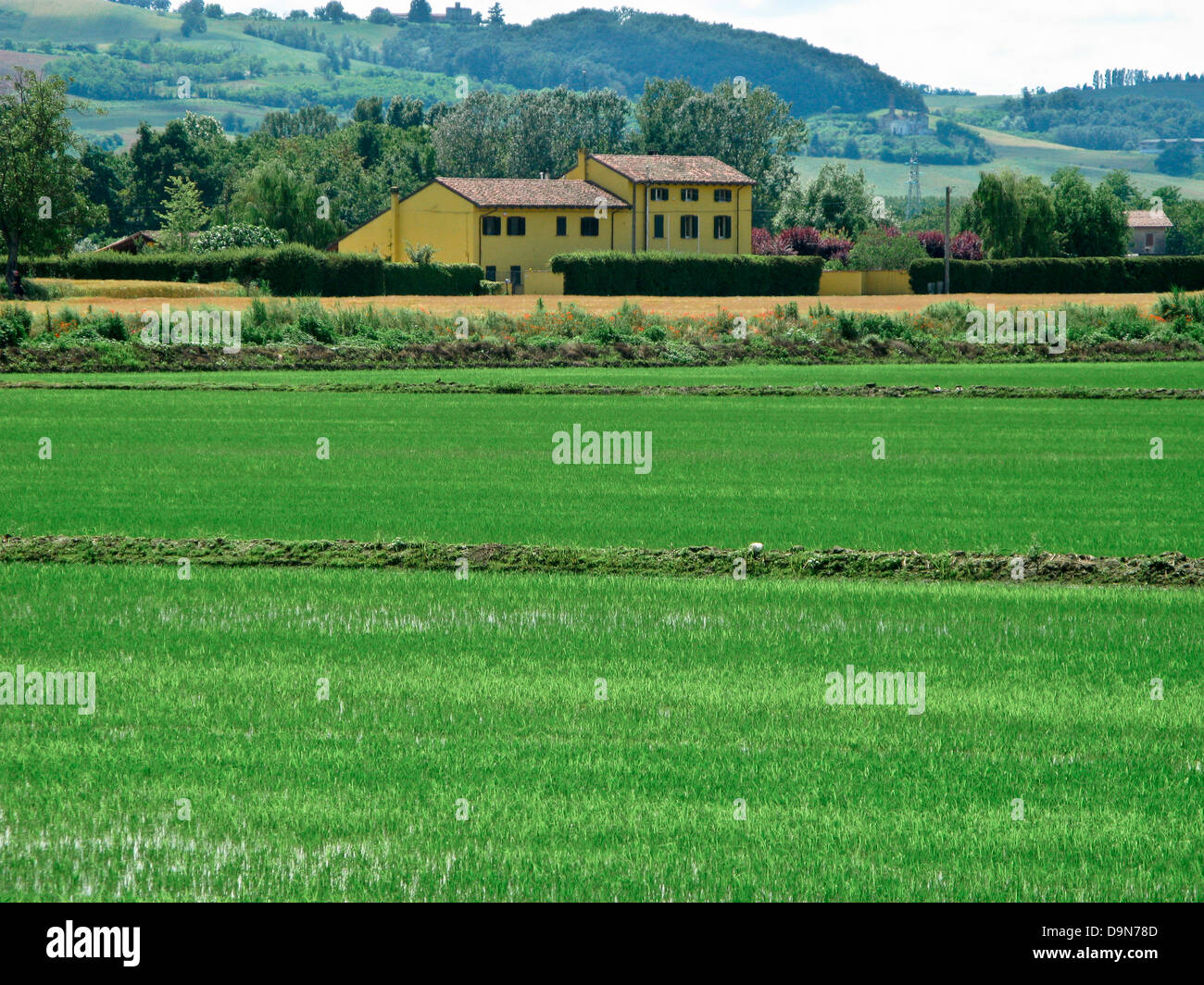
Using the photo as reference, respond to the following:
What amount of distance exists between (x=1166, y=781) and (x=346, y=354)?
141 ft

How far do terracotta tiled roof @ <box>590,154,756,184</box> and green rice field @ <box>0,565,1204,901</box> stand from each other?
110m

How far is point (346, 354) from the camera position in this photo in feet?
162

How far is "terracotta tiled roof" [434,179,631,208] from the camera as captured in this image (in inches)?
4459

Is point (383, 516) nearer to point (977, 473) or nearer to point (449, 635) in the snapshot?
point (449, 635)

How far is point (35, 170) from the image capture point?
229ft

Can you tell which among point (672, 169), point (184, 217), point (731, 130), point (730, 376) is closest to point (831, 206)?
point (731, 130)

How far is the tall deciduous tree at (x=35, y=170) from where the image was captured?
6975 centimetres

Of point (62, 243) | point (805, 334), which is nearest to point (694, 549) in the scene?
point (805, 334)

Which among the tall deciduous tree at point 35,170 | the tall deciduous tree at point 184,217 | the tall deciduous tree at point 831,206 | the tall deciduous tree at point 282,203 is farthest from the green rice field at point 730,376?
the tall deciduous tree at point 831,206

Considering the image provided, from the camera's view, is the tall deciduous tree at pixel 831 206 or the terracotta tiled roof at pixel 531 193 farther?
the tall deciduous tree at pixel 831 206

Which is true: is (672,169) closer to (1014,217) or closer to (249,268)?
(1014,217)

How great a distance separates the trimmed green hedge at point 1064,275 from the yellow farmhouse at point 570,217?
28732 millimetres

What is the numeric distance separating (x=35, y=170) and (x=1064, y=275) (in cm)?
6693

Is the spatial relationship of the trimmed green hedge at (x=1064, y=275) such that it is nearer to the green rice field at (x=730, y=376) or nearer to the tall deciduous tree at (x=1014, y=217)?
the tall deciduous tree at (x=1014, y=217)
